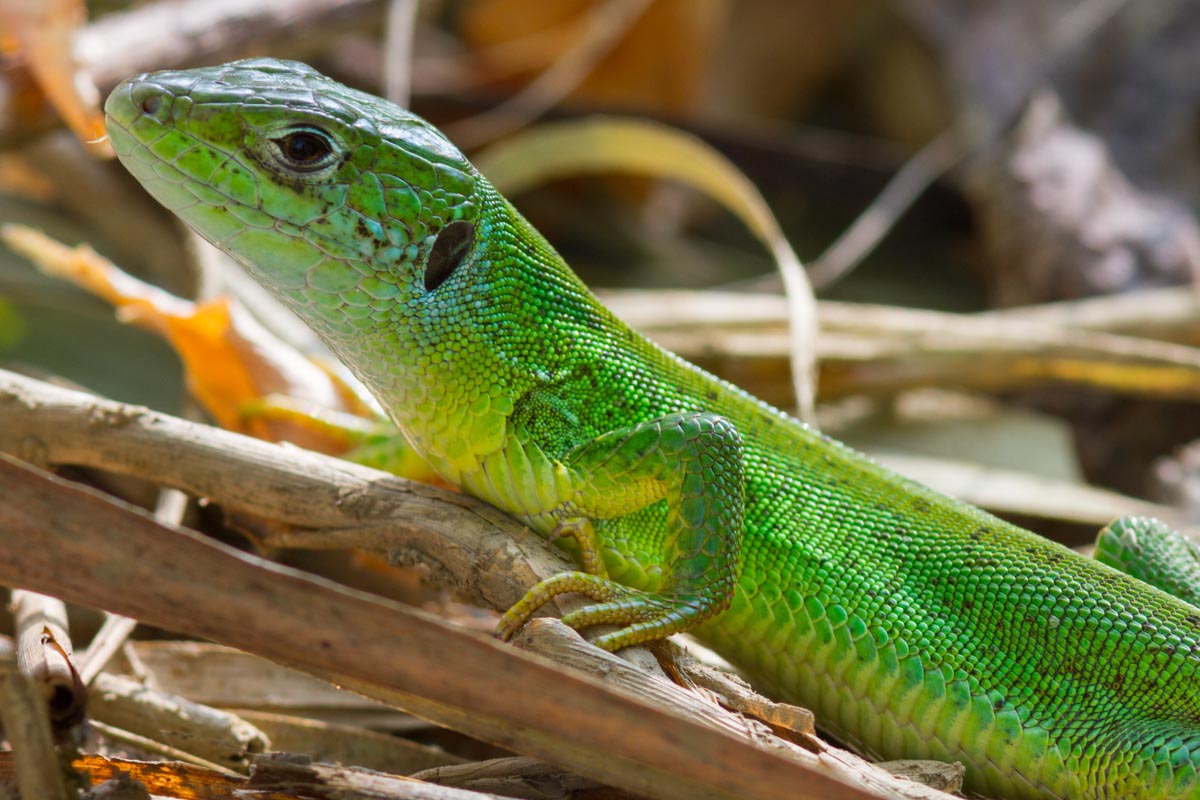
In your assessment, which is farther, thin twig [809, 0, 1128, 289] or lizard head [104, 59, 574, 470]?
thin twig [809, 0, 1128, 289]

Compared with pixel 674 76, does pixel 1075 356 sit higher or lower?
lower

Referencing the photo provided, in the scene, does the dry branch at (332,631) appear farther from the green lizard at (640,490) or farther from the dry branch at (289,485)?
the dry branch at (289,485)

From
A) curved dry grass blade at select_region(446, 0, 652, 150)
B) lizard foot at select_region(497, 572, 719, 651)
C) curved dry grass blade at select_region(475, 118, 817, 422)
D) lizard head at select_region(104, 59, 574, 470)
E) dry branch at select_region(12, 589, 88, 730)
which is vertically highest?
curved dry grass blade at select_region(446, 0, 652, 150)

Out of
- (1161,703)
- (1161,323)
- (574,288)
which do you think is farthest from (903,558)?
(1161,323)

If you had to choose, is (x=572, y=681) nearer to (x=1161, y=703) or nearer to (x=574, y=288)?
(x=574, y=288)

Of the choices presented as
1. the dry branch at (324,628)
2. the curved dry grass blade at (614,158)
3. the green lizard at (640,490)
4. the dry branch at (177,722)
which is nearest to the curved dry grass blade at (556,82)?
the curved dry grass blade at (614,158)

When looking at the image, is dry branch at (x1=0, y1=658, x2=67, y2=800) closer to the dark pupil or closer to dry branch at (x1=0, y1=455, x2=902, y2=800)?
dry branch at (x1=0, y1=455, x2=902, y2=800)

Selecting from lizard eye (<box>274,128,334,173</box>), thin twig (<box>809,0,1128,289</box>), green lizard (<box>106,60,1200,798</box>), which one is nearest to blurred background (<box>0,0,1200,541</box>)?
thin twig (<box>809,0,1128,289</box>)
